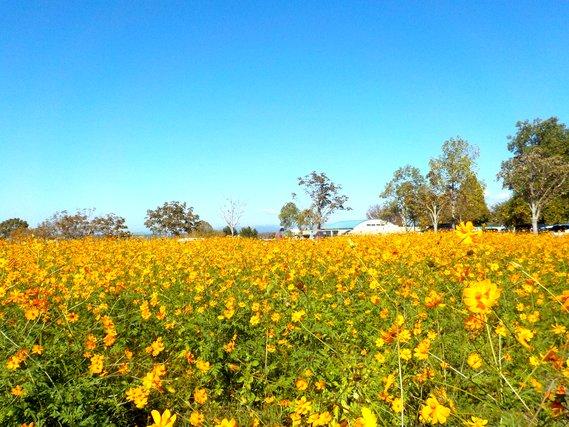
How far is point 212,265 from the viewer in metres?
6.34

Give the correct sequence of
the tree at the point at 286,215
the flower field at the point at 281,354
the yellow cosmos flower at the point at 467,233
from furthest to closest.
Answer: the tree at the point at 286,215 → the flower field at the point at 281,354 → the yellow cosmos flower at the point at 467,233

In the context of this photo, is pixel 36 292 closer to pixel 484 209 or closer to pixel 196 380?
pixel 196 380

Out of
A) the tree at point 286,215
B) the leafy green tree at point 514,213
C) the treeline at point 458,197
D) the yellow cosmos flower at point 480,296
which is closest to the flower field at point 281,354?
the yellow cosmos flower at point 480,296

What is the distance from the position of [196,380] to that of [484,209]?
161ft

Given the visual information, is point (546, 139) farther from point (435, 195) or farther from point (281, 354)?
point (281, 354)

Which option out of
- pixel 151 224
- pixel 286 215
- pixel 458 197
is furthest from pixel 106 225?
pixel 286 215

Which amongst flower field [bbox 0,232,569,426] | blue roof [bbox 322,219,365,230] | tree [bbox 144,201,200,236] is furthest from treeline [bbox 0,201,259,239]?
blue roof [bbox 322,219,365,230]

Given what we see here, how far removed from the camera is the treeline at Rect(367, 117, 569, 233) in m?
27.0

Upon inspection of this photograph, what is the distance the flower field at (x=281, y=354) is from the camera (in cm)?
186

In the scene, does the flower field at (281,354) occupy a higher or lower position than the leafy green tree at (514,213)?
lower

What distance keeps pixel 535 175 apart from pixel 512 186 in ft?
7.69

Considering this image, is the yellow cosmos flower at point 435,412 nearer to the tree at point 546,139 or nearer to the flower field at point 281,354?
the flower field at point 281,354

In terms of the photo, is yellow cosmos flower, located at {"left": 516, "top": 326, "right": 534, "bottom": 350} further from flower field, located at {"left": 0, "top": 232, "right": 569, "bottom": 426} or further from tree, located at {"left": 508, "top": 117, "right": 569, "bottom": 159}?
tree, located at {"left": 508, "top": 117, "right": 569, "bottom": 159}

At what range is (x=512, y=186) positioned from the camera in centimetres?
2934
